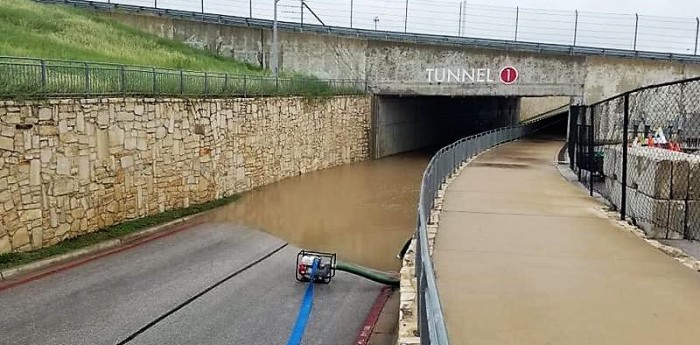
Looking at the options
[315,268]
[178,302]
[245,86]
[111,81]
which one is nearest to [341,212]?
[245,86]

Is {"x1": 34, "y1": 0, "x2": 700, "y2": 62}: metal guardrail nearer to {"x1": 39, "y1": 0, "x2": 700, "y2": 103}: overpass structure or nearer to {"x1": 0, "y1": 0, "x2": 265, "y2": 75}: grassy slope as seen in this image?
{"x1": 39, "y1": 0, "x2": 700, "y2": 103}: overpass structure

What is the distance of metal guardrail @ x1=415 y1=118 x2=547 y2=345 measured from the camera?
152 inches

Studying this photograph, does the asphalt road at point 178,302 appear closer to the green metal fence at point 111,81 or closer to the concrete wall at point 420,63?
the green metal fence at point 111,81

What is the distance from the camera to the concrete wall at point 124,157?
45.3ft

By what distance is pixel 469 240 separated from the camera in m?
9.99

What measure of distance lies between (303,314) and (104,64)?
414 inches

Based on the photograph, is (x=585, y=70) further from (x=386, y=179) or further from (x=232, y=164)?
(x=232, y=164)

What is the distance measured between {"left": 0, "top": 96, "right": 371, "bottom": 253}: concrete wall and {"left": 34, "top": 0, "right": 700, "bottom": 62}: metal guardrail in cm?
948

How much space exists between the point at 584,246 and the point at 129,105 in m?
12.9

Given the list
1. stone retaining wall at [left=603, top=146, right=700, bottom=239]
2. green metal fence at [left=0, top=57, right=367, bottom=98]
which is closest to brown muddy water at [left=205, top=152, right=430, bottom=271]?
green metal fence at [left=0, top=57, right=367, bottom=98]

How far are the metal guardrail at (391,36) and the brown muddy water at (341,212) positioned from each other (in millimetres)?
8990

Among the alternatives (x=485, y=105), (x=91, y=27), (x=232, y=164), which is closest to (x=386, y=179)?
(x=232, y=164)

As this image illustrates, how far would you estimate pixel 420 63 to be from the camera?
34.7 metres

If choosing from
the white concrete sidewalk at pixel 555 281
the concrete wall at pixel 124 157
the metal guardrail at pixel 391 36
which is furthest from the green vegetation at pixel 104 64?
the white concrete sidewalk at pixel 555 281
